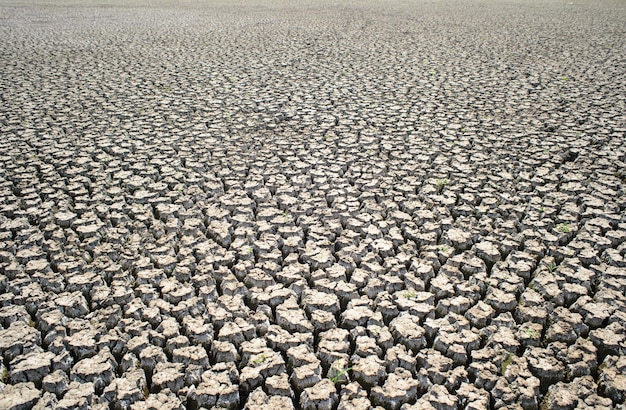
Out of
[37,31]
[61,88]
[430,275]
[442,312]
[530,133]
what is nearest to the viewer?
[442,312]

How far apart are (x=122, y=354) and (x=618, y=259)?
163 centimetres

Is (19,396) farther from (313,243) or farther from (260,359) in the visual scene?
(313,243)

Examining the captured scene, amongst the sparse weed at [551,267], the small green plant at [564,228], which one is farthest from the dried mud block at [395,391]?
the small green plant at [564,228]

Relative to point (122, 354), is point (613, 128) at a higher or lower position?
higher

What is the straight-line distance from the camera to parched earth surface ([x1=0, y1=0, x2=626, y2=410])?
1.22m

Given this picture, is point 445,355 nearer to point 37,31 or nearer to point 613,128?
point 613,128

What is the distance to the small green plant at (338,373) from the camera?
1.22 metres

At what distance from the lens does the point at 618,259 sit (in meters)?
1.65

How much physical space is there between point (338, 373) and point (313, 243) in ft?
1.99

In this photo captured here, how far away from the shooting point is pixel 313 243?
1.76 metres

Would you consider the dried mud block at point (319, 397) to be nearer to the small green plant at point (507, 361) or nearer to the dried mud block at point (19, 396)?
the small green plant at point (507, 361)

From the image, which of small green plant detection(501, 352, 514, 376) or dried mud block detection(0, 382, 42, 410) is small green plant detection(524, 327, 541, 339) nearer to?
small green plant detection(501, 352, 514, 376)

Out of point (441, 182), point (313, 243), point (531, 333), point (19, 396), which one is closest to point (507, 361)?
point (531, 333)

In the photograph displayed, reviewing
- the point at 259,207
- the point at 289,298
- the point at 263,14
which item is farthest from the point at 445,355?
the point at 263,14
